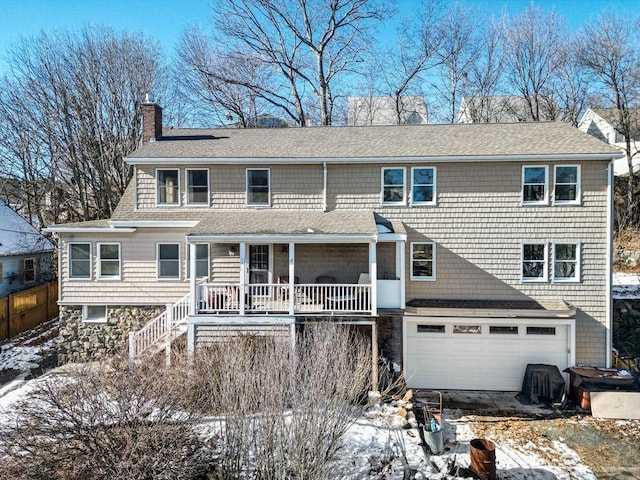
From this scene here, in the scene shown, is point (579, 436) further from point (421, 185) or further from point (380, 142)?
point (380, 142)

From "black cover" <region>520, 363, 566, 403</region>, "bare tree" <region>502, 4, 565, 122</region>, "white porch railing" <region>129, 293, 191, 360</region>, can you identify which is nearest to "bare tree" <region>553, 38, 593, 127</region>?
"bare tree" <region>502, 4, 565, 122</region>

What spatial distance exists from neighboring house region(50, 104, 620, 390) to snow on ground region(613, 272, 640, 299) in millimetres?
5881

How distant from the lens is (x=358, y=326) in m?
11.1

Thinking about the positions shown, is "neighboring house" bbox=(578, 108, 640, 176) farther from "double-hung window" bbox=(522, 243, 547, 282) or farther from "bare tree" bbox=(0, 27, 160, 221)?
"bare tree" bbox=(0, 27, 160, 221)

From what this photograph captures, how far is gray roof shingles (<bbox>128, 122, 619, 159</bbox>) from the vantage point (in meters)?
11.9

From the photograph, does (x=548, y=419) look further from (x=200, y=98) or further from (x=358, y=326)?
(x=200, y=98)

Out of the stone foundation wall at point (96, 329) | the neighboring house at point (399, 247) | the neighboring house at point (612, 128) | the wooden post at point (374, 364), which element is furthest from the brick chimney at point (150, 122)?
the neighboring house at point (612, 128)

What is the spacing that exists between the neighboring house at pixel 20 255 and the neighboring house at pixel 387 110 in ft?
72.8

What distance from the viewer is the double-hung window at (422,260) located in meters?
12.0

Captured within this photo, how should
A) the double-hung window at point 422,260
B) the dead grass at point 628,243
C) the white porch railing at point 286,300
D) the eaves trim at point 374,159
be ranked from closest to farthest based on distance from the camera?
the white porch railing at point 286,300 < the eaves trim at point 374,159 < the double-hung window at point 422,260 < the dead grass at point 628,243

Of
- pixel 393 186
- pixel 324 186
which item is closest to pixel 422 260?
pixel 393 186

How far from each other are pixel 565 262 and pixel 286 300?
8.91 m

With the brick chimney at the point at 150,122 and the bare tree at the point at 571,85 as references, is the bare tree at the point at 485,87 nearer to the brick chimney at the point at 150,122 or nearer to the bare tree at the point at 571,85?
the bare tree at the point at 571,85

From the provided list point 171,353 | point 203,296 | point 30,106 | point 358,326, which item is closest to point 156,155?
point 203,296
